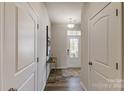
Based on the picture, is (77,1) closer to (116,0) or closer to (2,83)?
(116,0)

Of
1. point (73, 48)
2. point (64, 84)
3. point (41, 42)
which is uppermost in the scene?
point (41, 42)

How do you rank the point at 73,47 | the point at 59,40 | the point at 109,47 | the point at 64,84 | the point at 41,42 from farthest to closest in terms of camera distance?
the point at 73,47 < the point at 59,40 < the point at 64,84 < the point at 41,42 < the point at 109,47

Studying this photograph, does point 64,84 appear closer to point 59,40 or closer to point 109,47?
point 109,47

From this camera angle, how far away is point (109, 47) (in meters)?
2.35

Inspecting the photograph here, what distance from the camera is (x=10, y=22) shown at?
4.57 ft

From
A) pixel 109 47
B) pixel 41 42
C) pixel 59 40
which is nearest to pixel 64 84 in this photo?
pixel 41 42

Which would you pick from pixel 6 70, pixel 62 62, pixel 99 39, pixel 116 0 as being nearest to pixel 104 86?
pixel 99 39

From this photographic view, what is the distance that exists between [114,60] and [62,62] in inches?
266

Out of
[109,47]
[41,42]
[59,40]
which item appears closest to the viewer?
[109,47]

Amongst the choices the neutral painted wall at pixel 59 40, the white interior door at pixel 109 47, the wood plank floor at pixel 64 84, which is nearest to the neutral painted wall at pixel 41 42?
the wood plank floor at pixel 64 84

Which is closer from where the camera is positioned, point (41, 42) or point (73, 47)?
point (41, 42)

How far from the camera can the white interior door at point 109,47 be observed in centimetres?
202

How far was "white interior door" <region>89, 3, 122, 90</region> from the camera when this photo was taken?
6.63ft

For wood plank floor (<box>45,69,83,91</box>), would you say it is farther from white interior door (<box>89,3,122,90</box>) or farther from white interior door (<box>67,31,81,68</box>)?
white interior door (<box>67,31,81,68</box>)
